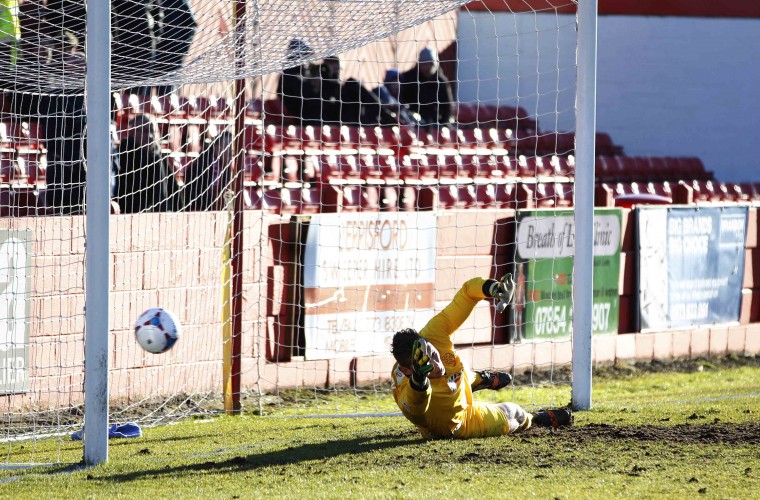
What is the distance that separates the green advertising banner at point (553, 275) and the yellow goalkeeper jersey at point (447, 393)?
154 inches

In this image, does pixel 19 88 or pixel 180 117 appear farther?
pixel 180 117

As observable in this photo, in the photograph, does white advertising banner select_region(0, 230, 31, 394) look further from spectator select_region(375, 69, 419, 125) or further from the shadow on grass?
spectator select_region(375, 69, 419, 125)

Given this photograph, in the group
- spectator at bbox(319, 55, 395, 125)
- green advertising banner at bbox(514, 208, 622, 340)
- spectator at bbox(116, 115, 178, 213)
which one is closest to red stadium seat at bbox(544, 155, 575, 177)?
green advertising banner at bbox(514, 208, 622, 340)

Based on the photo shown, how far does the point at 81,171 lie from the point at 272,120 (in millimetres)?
5066

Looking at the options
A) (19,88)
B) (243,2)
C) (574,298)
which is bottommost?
(574,298)

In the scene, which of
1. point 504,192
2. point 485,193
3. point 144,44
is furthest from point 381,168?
point 144,44

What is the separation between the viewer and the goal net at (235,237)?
8102 mm

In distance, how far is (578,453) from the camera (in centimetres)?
650

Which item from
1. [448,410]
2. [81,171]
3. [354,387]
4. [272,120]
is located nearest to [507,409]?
[448,410]

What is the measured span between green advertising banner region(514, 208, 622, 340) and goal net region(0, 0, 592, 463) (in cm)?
2

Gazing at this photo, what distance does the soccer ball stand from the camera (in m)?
7.23

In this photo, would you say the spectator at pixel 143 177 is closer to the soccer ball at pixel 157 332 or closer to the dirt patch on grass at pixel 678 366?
the soccer ball at pixel 157 332

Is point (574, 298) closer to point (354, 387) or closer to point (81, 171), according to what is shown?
point (354, 387)

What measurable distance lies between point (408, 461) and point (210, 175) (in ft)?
13.5
